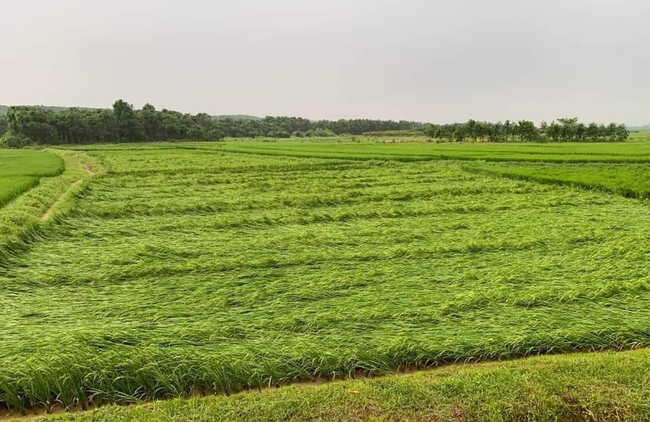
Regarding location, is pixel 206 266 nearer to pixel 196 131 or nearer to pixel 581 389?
pixel 581 389

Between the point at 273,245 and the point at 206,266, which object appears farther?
the point at 273,245

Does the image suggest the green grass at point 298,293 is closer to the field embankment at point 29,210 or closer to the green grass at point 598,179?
the field embankment at point 29,210

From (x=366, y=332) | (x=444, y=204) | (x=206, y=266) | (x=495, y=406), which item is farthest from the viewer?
(x=444, y=204)

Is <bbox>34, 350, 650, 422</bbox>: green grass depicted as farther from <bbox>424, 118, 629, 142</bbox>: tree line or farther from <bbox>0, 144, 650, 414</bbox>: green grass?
<bbox>424, 118, 629, 142</bbox>: tree line

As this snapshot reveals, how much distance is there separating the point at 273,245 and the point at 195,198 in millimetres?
6795

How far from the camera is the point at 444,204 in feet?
44.1

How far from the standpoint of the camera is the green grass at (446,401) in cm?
373

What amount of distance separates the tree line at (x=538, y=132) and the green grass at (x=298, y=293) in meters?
67.1

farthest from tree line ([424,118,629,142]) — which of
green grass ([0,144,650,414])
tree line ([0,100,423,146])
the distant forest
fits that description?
green grass ([0,144,650,414])

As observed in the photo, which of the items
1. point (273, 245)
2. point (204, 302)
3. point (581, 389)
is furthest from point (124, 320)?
point (581, 389)

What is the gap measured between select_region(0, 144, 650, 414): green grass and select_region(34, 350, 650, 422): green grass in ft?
1.26

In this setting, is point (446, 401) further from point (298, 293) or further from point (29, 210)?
point (29, 210)

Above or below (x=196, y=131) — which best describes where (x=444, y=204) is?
below

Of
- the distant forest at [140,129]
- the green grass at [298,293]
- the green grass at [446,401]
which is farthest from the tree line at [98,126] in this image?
the green grass at [446,401]
